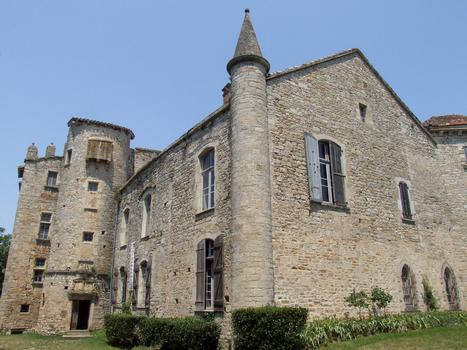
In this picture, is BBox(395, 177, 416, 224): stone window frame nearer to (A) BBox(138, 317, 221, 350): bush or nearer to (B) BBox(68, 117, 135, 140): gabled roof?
(A) BBox(138, 317, 221, 350): bush

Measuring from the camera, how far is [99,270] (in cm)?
2153

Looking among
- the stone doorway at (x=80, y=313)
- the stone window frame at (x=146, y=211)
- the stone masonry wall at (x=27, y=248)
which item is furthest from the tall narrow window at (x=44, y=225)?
the stone window frame at (x=146, y=211)

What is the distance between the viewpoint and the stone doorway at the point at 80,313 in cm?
2058

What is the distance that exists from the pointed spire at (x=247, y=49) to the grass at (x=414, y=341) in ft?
27.7

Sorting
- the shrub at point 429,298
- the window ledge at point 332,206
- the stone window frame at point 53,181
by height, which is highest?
the stone window frame at point 53,181

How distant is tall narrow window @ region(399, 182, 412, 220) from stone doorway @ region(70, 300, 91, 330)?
54.9ft

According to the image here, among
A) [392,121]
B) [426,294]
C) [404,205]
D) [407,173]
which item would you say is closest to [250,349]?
[426,294]

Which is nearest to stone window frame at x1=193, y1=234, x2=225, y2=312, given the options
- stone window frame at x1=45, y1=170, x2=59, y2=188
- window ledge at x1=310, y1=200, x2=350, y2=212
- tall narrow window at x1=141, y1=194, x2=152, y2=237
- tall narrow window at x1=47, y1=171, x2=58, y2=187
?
window ledge at x1=310, y1=200, x2=350, y2=212

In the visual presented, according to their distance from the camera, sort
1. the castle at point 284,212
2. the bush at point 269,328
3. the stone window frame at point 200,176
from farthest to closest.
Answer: the stone window frame at point 200,176 → the castle at point 284,212 → the bush at point 269,328

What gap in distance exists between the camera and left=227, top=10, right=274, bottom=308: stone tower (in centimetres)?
1020

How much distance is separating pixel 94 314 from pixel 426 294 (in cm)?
1625

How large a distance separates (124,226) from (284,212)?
12674 millimetres

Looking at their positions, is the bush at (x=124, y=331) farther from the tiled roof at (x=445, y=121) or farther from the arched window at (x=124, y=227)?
the tiled roof at (x=445, y=121)

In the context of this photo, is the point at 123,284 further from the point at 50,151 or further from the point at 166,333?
the point at 50,151
